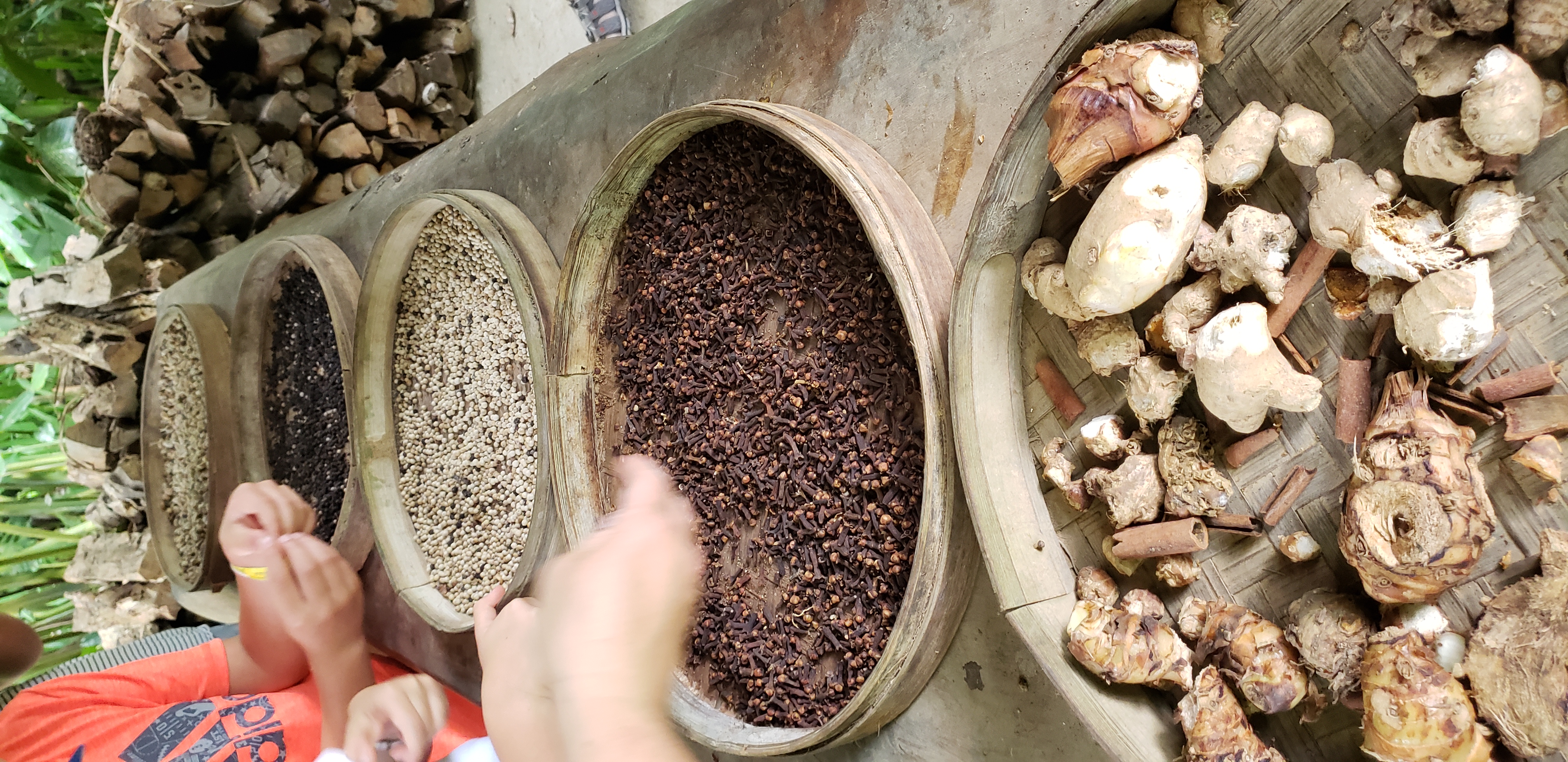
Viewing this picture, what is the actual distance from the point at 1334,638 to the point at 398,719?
4.12 feet

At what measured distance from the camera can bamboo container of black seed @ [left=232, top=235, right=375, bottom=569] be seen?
2305 millimetres

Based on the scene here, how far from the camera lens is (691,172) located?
60.4 inches

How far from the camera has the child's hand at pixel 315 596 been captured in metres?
1.66

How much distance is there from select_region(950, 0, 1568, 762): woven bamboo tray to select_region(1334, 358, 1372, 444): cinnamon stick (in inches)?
0.5

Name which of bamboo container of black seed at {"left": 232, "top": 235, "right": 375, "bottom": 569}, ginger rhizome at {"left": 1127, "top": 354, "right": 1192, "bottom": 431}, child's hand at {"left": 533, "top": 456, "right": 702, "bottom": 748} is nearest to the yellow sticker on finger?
bamboo container of black seed at {"left": 232, "top": 235, "right": 375, "bottom": 569}

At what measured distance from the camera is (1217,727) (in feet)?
2.73

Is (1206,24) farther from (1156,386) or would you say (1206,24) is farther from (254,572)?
(254,572)

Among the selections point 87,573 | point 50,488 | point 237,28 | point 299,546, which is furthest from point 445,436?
point 50,488

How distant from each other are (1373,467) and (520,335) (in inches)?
71.3

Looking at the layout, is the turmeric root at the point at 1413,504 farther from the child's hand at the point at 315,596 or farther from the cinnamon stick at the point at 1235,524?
the child's hand at the point at 315,596

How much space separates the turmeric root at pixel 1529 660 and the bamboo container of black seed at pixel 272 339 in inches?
97.0

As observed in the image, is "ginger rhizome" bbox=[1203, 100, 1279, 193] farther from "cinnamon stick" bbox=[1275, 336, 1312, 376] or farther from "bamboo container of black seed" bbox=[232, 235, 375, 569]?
"bamboo container of black seed" bbox=[232, 235, 375, 569]

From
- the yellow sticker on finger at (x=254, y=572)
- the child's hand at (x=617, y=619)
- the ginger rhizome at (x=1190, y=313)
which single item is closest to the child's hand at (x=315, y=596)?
the yellow sticker on finger at (x=254, y=572)

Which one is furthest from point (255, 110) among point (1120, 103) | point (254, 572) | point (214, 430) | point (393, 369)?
point (1120, 103)
